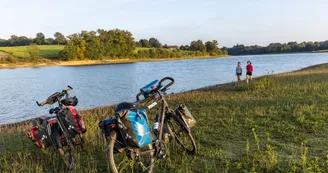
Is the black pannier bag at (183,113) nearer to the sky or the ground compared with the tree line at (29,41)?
nearer to the ground

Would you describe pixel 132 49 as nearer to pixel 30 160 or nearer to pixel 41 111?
pixel 41 111

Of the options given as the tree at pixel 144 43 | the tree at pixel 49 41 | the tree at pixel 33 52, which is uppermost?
the tree at pixel 49 41

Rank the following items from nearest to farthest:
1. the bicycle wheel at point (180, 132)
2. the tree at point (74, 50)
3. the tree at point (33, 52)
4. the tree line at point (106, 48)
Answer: the bicycle wheel at point (180, 132) → the tree at point (33, 52) → the tree at point (74, 50) → the tree line at point (106, 48)

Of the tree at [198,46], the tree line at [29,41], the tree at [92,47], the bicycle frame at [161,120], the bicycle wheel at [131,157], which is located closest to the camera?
the bicycle wheel at [131,157]

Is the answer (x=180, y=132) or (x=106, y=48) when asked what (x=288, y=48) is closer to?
(x=106, y=48)

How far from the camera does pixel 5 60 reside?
76812 millimetres

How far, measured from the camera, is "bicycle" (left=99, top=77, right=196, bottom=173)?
3.70 metres

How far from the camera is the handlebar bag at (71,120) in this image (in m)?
4.37

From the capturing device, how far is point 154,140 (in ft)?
13.6

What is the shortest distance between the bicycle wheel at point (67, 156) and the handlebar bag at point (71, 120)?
32 centimetres

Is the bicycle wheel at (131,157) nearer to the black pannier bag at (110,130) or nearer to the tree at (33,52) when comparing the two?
the black pannier bag at (110,130)

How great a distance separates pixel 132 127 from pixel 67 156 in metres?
2.01

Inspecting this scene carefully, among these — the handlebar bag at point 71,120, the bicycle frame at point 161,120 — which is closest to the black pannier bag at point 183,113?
the bicycle frame at point 161,120

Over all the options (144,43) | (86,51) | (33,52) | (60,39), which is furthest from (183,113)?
(144,43)
